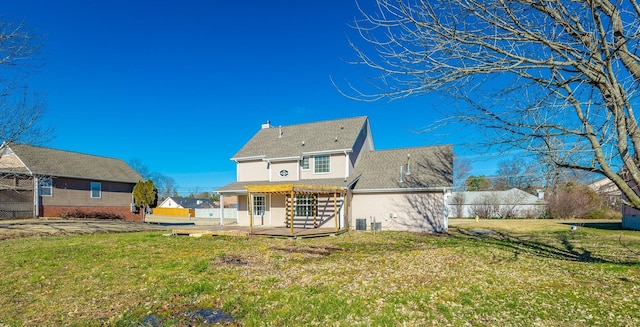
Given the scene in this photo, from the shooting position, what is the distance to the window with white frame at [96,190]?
27.0 meters

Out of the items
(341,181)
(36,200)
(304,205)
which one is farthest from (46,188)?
(341,181)

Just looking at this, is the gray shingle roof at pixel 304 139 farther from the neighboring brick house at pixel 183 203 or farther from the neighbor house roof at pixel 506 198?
the neighboring brick house at pixel 183 203

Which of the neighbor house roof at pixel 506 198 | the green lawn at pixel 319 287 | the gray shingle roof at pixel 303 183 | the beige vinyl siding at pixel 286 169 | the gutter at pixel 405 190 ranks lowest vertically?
the neighbor house roof at pixel 506 198

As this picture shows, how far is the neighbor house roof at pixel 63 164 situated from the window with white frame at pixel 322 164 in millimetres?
18390

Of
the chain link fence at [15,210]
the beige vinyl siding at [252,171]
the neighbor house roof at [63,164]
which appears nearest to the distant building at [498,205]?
the beige vinyl siding at [252,171]

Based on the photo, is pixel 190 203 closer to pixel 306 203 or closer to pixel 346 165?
pixel 306 203

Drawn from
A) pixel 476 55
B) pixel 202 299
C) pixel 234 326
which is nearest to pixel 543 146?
pixel 476 55

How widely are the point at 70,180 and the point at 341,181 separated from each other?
20.9 m

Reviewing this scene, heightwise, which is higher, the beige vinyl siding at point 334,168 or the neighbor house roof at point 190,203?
the beige vinyl siding at point 334,168

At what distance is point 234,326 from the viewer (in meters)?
5.10

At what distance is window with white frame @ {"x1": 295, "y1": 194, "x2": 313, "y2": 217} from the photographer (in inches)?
789

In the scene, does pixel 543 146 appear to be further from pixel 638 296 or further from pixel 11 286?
pixel 11 286

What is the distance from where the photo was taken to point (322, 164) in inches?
820

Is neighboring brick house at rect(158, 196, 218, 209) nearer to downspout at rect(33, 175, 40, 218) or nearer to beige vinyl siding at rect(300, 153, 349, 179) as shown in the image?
downspout at rect(33, 175, 40, 218)
